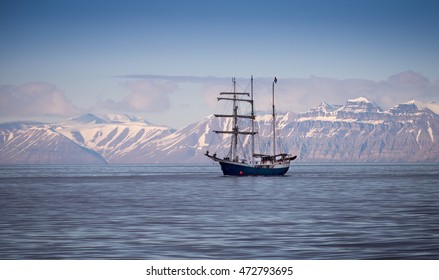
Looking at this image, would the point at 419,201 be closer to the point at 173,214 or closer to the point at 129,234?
the point at 173,214

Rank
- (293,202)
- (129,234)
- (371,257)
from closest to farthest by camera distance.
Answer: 1. (371,257)
2. (129,234)
3. (293,202)

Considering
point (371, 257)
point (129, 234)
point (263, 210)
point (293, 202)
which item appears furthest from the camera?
point (293, 202)

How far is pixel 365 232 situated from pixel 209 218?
13.8 meters

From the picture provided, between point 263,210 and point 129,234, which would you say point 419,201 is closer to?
point 263,210

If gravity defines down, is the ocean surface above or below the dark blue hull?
above

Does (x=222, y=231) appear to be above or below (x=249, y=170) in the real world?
above

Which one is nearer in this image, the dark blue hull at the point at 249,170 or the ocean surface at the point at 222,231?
the ocean surface at the point at 222,231

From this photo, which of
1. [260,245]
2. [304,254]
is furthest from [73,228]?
[304,254]

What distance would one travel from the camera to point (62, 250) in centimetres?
3127

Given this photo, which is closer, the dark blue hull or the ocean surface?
the ocean surface

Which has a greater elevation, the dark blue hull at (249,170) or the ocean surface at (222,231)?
the ocean surface at (222,231)

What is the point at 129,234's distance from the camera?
38719mm

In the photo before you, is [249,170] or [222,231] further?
[249,170]
